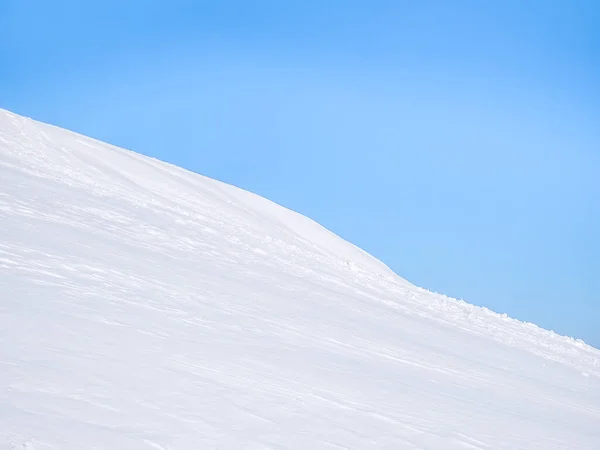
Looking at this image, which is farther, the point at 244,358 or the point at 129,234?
the point at 129,234

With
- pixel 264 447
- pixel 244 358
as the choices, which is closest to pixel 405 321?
pixel 244 358

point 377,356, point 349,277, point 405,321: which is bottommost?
point 377,356

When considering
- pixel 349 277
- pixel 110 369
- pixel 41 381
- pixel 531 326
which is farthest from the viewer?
pixel 531 326

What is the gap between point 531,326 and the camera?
14.9 m

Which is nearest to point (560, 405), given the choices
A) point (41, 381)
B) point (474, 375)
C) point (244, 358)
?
point (474, 375)

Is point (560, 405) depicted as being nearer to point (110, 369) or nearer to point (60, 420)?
point (110, 369)

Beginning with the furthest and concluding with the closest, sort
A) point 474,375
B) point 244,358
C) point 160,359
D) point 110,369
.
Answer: point 474,375
point 244,358
point 160,359
point 110,369

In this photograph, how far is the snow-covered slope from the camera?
13.1ft

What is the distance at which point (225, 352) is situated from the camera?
5.70 meters

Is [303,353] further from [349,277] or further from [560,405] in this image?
[349,277]

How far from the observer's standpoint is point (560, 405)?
773cm

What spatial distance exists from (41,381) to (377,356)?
4160 millimetres

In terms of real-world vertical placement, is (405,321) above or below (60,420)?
above

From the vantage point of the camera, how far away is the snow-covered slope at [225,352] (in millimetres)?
3988
